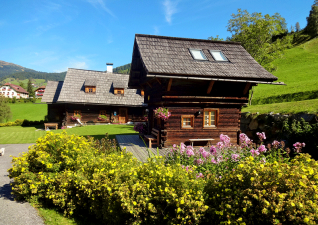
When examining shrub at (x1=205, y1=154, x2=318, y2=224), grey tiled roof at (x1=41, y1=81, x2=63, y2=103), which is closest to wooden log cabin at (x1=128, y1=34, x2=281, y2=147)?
shrub at (x1=205, y1=154, x2=318, y2=224)

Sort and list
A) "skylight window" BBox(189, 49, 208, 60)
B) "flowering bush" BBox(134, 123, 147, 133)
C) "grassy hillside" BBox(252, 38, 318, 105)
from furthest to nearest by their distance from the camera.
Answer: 1. "grassy hillside" BBox(252, 38, 318, 105)
2. "flowering bush" BBox(134, 123, 147, 133)
3. "skylight window" BBox(189, 49, 208, 60)

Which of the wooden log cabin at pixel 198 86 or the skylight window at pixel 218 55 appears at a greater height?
the skylight window at pixel 218 55

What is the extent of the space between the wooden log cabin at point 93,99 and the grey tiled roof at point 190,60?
43.0 feet

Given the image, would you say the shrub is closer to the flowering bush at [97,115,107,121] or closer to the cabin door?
the flowering bush at [97,115,107,121]

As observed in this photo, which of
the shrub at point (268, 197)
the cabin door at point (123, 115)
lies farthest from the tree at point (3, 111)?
the shrub at point (268, 197)

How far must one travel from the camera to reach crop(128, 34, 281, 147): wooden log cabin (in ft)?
30.1

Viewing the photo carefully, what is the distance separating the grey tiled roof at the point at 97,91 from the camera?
883 inches

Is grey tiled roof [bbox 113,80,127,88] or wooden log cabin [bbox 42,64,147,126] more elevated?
grey tiled roof [bbox 113,80,127,88]

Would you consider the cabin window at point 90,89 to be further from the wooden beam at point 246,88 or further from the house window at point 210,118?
the wooden beam at point 246,88

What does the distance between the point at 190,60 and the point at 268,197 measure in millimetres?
8030

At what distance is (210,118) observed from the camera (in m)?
10.3

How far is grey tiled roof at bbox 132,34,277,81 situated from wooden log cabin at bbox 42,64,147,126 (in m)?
13.1

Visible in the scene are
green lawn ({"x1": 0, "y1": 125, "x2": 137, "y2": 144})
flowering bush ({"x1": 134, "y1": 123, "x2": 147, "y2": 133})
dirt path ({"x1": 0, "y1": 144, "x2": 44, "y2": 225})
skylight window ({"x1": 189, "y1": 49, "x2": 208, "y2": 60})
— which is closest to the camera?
dirt path ({"x1": 0, "y1": 144, "x2": 44, "y2": 225})

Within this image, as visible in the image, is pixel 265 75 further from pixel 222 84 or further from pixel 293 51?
pixel 293 51
